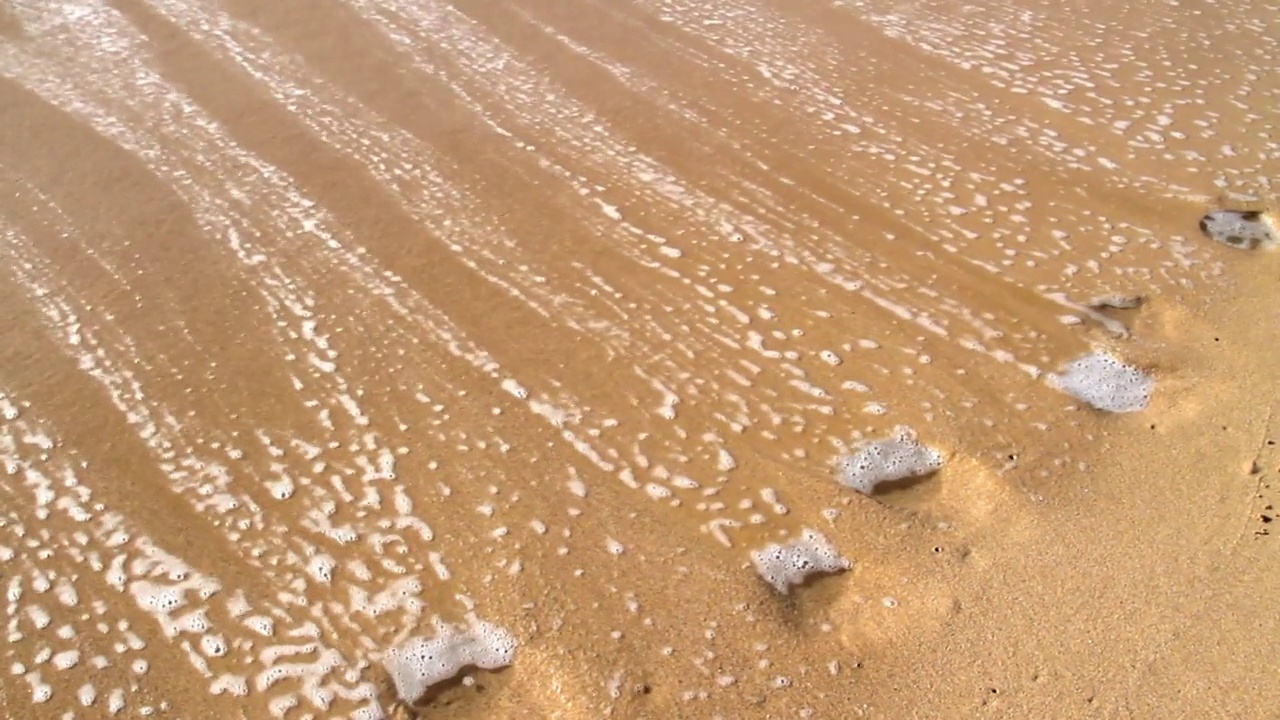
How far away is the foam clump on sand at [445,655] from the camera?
1582 mm

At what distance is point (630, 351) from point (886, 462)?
52cm

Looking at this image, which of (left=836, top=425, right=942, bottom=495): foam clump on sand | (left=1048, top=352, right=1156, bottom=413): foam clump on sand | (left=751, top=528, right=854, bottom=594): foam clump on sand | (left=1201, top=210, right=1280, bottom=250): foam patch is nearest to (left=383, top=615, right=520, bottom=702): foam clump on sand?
→ (left=751, top=528, right=854, bottom=594): foam clump on sand

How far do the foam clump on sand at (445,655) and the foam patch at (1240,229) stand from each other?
5.66 ft

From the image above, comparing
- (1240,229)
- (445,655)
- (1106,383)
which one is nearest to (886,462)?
(1106,383)

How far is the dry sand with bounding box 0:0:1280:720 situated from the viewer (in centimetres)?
161

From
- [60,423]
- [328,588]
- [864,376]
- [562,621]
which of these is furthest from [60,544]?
[864,376]

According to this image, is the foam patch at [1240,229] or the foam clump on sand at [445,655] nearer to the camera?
the foam clump on sand at [445,655]

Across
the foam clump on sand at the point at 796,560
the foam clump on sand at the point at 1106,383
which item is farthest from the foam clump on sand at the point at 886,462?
the foam clump on sand at the point at 1106,383

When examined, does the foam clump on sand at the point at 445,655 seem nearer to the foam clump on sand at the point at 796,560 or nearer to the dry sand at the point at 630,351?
the dry sand at the point at 630,351

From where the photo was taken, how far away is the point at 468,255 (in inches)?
89.0

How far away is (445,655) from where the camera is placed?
1604 mm

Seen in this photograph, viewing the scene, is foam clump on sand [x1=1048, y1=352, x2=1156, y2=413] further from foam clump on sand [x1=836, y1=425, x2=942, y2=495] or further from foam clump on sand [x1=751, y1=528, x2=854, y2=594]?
foam clump on sand [x1=751, y1=528, x2=854, y2=594]

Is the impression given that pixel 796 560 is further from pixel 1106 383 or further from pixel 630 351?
pixel 1106 383

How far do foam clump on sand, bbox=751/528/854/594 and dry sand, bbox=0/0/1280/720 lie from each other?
25 mm
